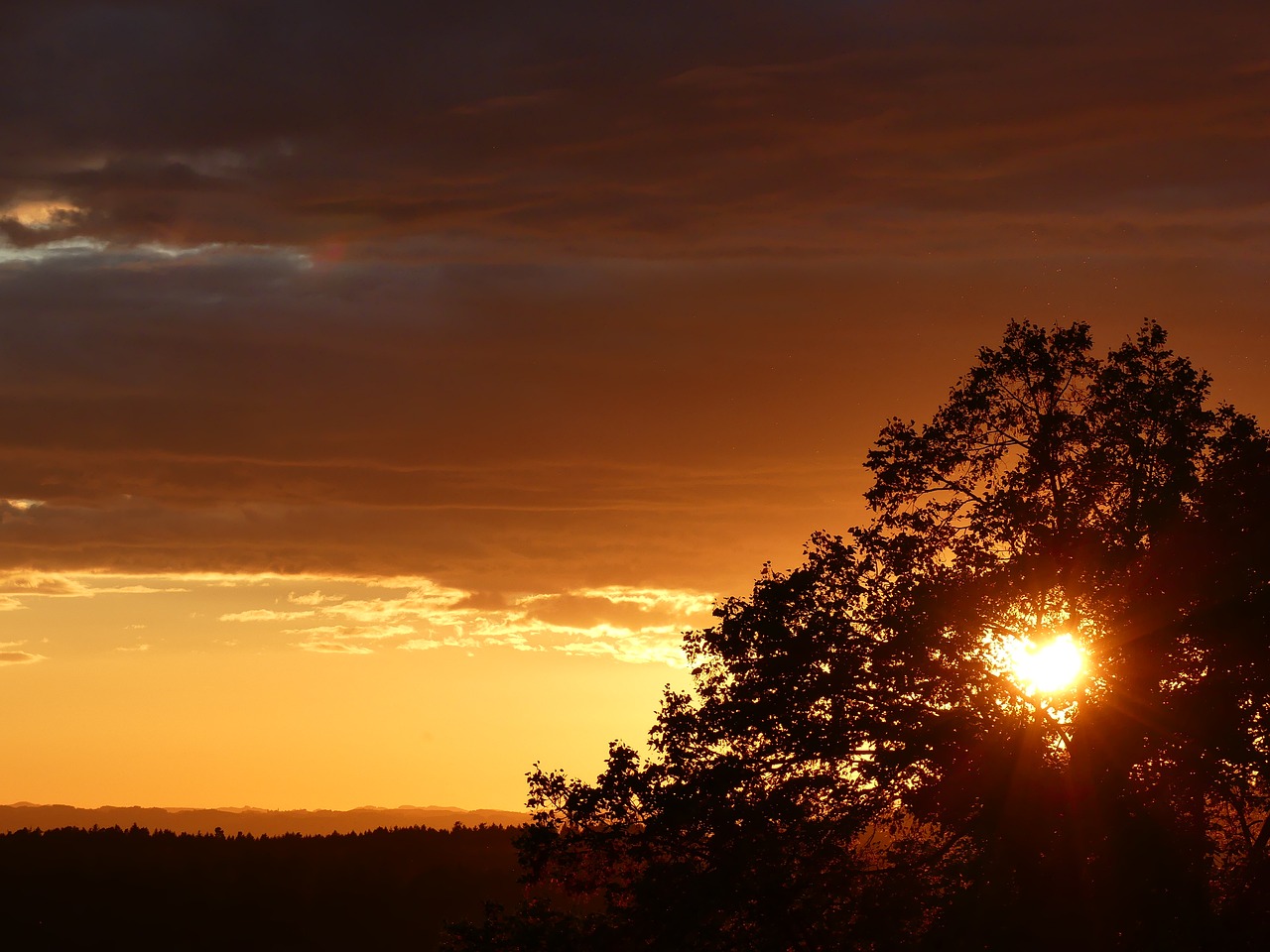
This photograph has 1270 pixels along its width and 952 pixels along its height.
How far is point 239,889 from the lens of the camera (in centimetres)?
7138

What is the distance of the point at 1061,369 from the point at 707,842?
40.8 ft

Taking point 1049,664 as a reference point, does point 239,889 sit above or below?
below

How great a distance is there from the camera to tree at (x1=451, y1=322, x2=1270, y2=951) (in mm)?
25328

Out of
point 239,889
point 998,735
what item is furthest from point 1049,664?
point 239,889

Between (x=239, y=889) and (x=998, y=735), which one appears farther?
(x=239, y=889)

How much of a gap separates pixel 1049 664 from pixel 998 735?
1928 millimetres

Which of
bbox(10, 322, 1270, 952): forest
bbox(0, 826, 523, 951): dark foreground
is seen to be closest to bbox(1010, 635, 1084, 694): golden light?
bbox(10, 322, 1270, 952): forest

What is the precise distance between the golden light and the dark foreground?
41586 millimetres

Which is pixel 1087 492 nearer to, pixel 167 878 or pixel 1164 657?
pixel 1164 657

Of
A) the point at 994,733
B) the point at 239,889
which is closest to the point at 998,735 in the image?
the point at 994,733

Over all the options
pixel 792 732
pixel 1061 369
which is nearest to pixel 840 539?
pixel 792 732

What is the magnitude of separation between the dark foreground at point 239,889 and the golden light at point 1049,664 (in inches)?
1637

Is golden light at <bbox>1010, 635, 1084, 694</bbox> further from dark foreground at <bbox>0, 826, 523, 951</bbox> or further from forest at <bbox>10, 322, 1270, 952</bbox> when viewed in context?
dark foreground at <bbox>0, 826, 523, 951</bbox>

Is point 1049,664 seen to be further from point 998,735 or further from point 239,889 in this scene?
point 239,889
